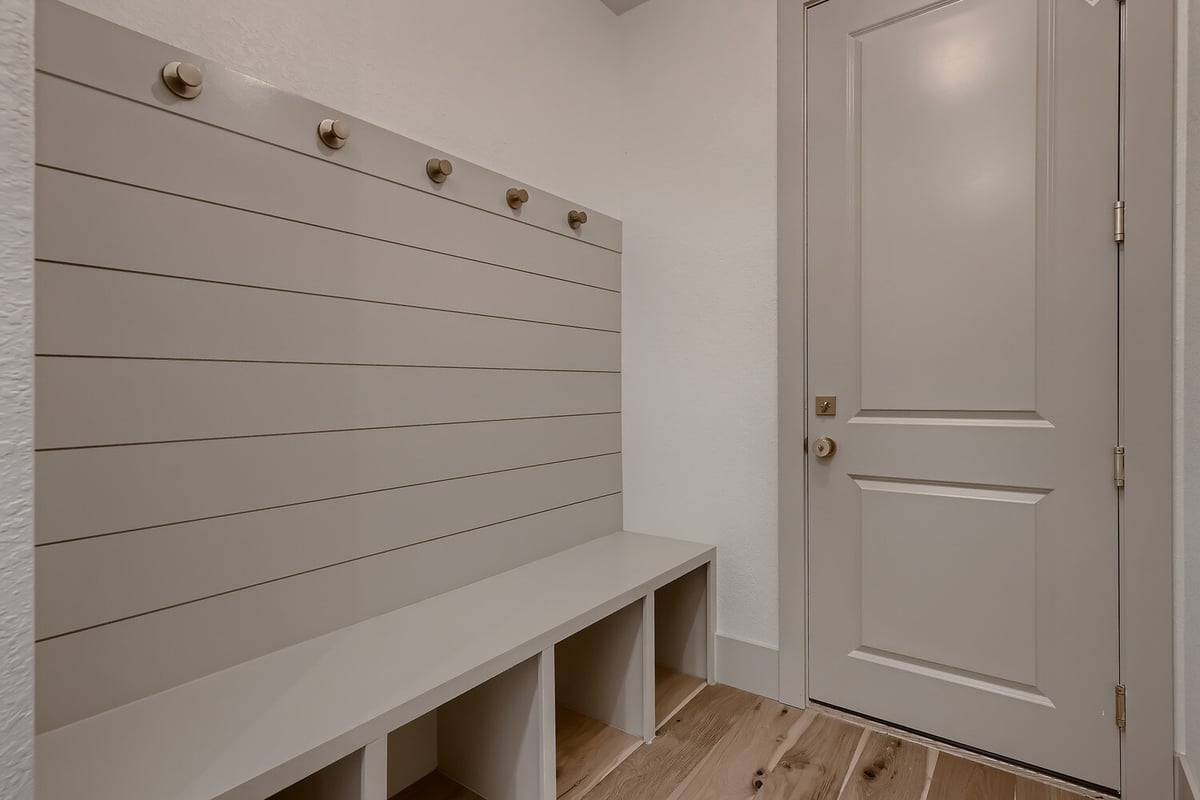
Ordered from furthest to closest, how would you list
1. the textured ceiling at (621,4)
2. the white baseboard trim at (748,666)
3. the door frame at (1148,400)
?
the textured ceiling at (621,4) < the white baseboard trim at (748,666) < the door frame at (1148,400)

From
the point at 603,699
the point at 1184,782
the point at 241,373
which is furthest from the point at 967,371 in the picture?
the point at 241,373

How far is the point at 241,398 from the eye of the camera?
1.13 m

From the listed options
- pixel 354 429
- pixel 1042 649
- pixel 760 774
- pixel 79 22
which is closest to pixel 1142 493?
pixel 1042 649

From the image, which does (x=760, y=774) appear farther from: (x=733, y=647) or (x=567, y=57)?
(x=567, y=57)

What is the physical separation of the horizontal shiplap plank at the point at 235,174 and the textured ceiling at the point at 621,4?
1.01m

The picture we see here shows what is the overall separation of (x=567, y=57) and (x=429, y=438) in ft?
4.31

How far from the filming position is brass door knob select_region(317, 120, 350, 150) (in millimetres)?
1230

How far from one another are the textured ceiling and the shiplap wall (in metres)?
0.92

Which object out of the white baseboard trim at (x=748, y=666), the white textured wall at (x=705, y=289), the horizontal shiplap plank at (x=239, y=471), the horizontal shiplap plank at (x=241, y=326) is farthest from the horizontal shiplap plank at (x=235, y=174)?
the white baseboard trim at (x=748, y=666)

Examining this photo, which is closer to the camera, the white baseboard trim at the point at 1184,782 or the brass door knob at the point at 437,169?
the white baseboard trim at the point at 1184,782

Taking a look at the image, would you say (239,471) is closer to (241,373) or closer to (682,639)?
(241,373)

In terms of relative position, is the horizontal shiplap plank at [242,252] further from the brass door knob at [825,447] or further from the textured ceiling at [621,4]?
the textured ceiling at [621,4]

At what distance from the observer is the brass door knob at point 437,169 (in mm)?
1443

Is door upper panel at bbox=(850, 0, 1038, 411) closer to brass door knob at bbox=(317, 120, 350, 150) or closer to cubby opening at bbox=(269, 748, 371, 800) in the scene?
brass door knob at bbox=(317, 120, 350, 150)
